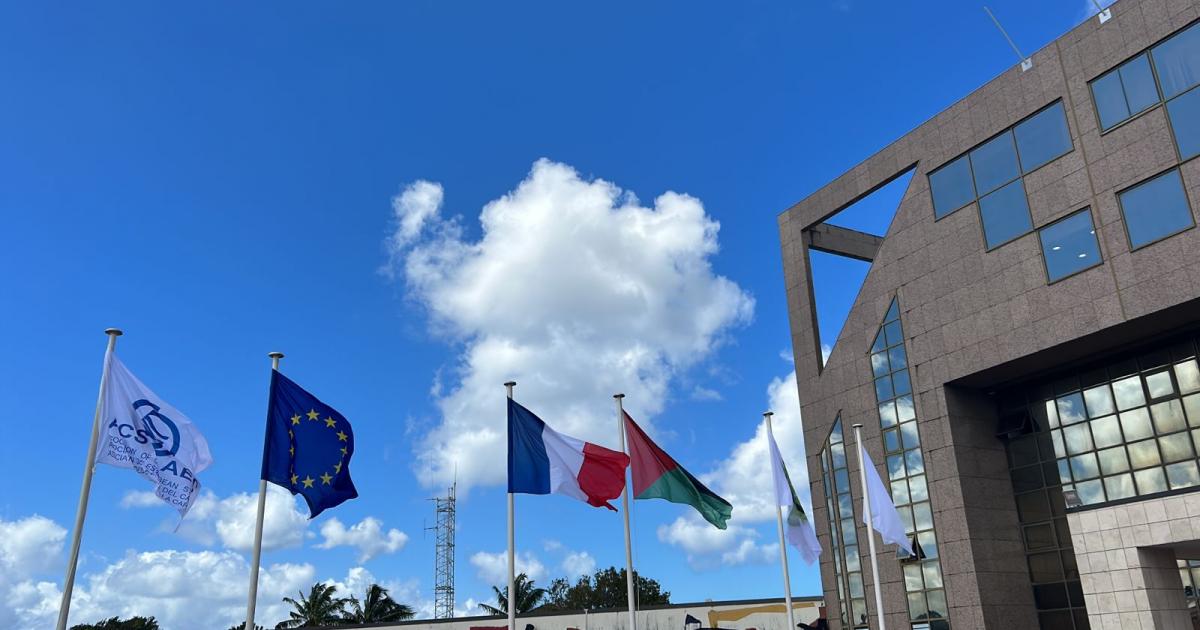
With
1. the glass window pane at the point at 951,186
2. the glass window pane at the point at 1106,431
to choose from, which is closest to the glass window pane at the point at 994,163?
the glass window pane at the point at 951,186

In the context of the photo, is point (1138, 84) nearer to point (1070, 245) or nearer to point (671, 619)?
point (1070, 245)

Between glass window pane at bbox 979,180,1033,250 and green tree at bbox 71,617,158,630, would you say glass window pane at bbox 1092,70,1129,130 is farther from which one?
green tree at bbox 71,617,158,630

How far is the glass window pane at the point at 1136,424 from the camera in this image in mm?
29172

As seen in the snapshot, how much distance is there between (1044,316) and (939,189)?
24.3ft

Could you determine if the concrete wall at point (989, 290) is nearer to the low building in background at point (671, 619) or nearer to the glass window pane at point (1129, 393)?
the glass window pane at point (1129, 393)

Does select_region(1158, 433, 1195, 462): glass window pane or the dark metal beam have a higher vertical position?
the dark metal beam

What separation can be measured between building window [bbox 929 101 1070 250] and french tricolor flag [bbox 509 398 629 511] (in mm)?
17612

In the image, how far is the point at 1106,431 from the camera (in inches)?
1195

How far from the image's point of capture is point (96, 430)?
16.9 m

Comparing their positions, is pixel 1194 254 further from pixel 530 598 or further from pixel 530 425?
pixel 530 598

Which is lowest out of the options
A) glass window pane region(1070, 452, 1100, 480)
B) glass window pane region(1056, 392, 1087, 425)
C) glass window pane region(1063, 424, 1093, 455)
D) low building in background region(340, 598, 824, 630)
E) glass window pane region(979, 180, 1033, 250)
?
low building in background region(340, 598, 824, 630)

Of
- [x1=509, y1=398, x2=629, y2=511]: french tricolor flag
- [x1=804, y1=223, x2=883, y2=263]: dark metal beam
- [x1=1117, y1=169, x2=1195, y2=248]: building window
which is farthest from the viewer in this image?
[x1=804, y1=223, x2=883, y2=263]: dark metal beam

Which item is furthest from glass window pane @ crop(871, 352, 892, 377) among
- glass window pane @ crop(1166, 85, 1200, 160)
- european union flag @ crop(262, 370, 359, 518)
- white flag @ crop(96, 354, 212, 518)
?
white flag @ crop(96, 354, 212, 518)

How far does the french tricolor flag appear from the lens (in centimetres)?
2309
